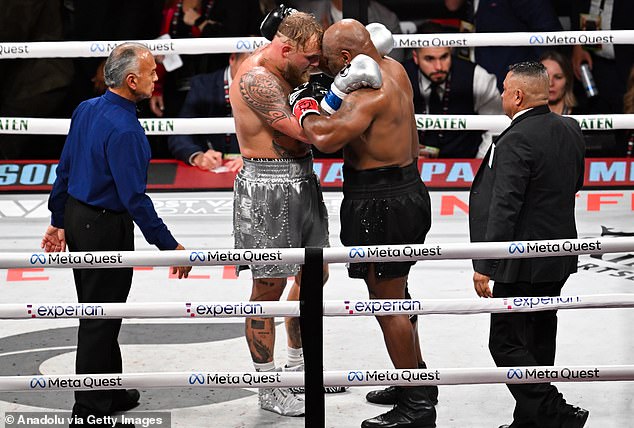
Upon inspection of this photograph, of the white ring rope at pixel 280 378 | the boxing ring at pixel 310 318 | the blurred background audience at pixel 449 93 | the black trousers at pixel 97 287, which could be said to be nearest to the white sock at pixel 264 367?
the boxing ring at pixel 310 318

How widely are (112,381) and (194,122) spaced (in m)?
2.45

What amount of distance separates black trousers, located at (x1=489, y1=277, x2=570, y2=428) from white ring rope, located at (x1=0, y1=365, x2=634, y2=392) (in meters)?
0.34

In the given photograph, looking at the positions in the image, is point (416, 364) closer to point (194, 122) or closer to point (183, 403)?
point (183, 403)

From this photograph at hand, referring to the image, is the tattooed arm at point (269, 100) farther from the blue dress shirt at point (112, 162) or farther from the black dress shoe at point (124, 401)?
the black dress shoe at point (124, 401)

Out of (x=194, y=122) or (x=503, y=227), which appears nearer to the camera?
(x=503, y=227)

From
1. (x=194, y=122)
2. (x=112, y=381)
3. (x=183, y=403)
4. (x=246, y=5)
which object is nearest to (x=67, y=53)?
(x=194, y=122)

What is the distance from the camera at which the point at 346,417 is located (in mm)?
4223

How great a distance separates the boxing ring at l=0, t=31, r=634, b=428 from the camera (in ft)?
11.7

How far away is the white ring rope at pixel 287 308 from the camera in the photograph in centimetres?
357

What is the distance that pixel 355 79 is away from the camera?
4027mm

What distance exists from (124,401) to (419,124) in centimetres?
217

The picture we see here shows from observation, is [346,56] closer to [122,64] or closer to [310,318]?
[122,64]

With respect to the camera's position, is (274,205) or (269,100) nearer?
(269,100)

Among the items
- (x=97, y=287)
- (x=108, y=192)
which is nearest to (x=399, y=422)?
(x=97, y=287)
